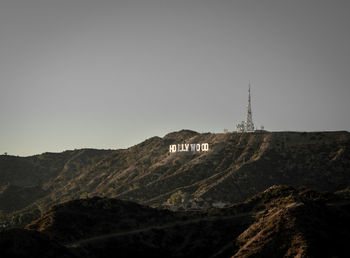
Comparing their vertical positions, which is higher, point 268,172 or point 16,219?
point 268,172

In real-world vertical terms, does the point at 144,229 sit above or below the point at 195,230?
above

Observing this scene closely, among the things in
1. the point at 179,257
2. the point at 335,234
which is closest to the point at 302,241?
the point at 335,234

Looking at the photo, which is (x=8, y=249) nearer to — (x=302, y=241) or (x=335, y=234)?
(x=302, y=241)

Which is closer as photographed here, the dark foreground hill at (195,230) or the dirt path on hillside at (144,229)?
the dark foreground hill at (195,230)

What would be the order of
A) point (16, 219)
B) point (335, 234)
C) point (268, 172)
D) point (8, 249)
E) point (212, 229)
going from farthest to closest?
point (268, 172) → point (16, 219) → point (212, 229) → point (335, 234) → point (8, 249)

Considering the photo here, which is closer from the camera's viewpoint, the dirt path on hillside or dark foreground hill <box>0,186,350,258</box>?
dark foreground hill <box>0,186,350,258</box>

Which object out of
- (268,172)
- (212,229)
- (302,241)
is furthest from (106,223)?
(268,172)

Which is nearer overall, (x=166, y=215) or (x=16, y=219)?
(x=166, y=215)

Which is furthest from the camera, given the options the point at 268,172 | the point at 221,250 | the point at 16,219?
the point at 268,172
